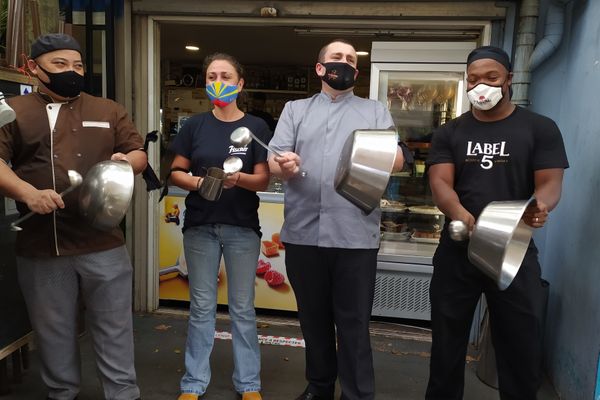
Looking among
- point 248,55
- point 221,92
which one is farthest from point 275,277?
point 248,55

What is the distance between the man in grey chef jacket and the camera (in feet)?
7.22

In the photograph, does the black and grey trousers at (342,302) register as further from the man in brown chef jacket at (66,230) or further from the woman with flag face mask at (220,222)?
the man in brown chef jacket at (66,230)

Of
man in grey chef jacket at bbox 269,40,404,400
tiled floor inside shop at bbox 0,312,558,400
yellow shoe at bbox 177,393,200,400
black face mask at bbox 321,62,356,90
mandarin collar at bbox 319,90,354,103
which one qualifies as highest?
black face mask at bbox 321,62,356,90

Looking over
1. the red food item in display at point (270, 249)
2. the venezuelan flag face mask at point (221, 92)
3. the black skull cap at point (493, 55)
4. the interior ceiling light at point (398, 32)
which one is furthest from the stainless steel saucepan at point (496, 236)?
the red food item in display at point (270, 249)

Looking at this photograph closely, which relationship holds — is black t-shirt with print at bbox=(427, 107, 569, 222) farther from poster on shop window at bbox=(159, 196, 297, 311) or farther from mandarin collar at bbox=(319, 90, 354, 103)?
poster on shop window at bbox=(159, 196, 297, 311)

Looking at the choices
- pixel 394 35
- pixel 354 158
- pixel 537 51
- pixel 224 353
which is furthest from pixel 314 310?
pixel 394 35

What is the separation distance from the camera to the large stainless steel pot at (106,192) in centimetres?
191

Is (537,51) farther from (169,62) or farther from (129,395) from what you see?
(169,62)

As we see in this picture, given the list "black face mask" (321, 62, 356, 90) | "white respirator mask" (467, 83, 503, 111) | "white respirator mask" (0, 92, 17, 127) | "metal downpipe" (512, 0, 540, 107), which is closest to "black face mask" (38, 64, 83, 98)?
"white respirator mask" (0, 92, 17, 127)

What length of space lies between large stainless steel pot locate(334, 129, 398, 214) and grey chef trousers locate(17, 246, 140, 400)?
1141mm

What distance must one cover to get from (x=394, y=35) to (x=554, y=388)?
2.44 metres

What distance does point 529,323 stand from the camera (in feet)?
6.60

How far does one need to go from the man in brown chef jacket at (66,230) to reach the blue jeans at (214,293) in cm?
30

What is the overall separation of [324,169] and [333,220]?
0.22m
